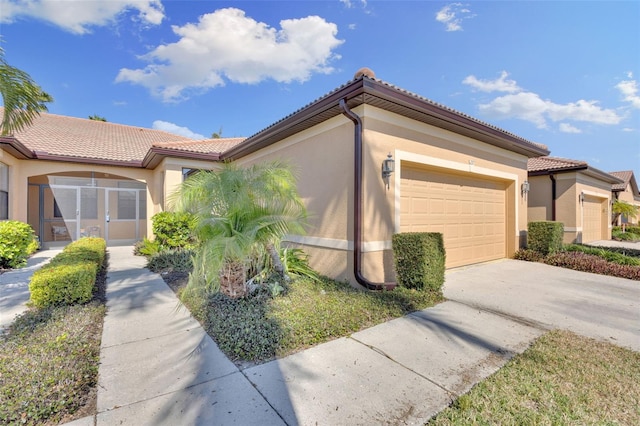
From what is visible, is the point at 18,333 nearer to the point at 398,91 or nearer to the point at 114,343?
the point at 114,343

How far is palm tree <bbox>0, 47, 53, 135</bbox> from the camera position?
494cm

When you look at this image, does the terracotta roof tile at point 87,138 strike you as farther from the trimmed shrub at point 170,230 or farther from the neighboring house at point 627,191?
the neighboring house at point 627,191

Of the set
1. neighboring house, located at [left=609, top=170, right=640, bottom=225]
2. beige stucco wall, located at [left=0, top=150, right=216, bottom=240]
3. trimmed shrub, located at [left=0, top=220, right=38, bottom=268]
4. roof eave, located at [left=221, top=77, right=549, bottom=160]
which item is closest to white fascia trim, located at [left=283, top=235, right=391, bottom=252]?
roof eave, located at [left=221, top=77, right=549, bottom=160]

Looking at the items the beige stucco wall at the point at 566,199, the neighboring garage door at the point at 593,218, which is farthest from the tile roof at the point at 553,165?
the neighboring garage door at the point at 593,218

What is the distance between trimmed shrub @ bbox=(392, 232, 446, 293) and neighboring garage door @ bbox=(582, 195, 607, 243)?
40.4ft

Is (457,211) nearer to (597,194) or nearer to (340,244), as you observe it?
(340,244)

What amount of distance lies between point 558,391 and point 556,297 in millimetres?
3773

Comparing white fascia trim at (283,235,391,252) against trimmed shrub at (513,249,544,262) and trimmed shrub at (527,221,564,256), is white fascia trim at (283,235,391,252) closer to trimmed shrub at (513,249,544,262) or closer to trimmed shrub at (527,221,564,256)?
trimmed shrub at (513,249,544,262)

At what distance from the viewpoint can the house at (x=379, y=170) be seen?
570 centimetres

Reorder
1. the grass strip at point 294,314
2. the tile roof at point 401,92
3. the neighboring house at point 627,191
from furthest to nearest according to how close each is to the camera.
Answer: the neighboring house at point 627,191, the tile roof at point 401,92, the grass strip at point 294,314

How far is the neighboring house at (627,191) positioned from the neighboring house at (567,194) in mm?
7829

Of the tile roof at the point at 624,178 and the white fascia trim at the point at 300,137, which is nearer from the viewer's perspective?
the white fascia trim at the point at 300,137

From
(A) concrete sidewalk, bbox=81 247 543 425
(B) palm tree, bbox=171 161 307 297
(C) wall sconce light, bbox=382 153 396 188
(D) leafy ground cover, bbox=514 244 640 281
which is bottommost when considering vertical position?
(A) concrete sidewalk, bbox=81 247 543 425

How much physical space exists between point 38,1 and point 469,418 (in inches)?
446
